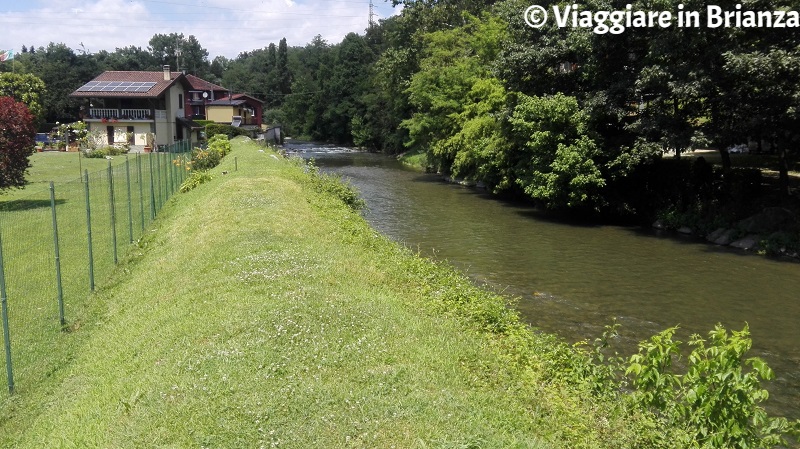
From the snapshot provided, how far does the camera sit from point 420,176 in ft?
156

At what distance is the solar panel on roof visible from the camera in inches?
2317

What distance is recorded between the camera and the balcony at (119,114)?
193 feet

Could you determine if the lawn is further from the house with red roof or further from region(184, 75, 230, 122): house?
region(184, 75, 230, 122): house

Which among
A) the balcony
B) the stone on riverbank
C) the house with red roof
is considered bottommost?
the stone on riverbank

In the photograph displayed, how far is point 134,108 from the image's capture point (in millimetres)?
59906

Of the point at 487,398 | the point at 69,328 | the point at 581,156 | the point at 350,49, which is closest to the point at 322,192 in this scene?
the point at 581,156

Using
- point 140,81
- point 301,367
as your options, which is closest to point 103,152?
point 140,81

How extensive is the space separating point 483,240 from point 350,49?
66.7m

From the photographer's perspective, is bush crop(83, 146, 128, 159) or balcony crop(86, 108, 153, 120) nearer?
bush crop(83, 146, 128, 159)

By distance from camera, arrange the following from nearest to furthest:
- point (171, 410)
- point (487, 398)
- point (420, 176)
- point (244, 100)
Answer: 1. point (171, 410)
2. point (487, 398)
3. point (420, 176)
4. point (244, 100)

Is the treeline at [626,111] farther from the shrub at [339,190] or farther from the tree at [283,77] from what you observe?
the tree at [283,77]

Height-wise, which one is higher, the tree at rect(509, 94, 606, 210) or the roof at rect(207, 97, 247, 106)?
the roof at rect(207, 97, 247, 106)

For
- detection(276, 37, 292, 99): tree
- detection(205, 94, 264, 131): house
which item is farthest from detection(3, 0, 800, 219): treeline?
detection(276, 37, 292, 99): tree

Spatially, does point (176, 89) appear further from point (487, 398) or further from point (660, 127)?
point (487, 398)
